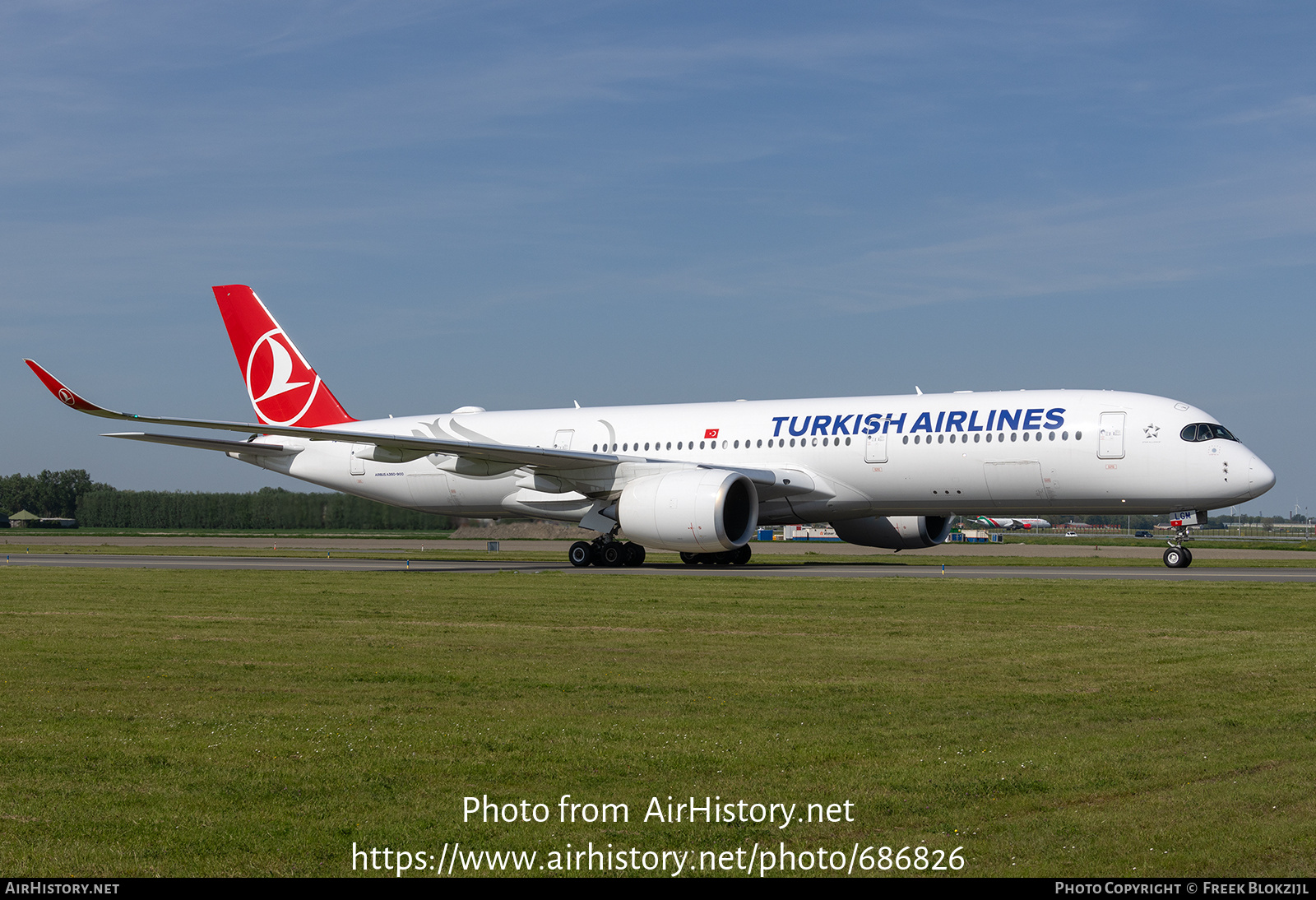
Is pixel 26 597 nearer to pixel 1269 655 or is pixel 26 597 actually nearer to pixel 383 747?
pixel 383 747

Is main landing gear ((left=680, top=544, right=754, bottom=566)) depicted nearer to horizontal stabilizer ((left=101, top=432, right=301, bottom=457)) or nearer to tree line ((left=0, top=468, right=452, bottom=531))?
horizontal stabilizer ((left=101, top=432, right=301, bottom=457))

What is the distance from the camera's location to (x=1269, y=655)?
12.0m

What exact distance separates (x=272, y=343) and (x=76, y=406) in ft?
31.8

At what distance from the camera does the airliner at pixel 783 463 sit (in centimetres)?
2745

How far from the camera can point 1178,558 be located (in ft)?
93.8

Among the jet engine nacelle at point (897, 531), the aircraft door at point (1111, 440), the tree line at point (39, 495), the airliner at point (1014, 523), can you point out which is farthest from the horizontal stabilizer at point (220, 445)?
the airliner at point (1014, 523)

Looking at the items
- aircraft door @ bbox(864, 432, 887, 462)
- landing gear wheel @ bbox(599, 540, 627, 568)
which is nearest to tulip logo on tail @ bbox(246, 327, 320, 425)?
landing gear wheel @ bbox(599, 540, 627, 568)

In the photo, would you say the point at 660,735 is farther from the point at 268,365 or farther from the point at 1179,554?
the point at 268,365

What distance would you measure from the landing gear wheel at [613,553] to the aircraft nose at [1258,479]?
1479cm

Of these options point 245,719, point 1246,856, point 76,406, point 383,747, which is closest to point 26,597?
point 76,406

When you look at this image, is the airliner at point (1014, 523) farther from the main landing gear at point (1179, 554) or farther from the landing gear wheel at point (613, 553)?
the landing gear wheel at point (613, 553)

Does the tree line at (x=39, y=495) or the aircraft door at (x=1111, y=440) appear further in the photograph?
the tree line at (x=39, y=495)

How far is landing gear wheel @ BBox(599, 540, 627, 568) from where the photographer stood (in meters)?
31.3

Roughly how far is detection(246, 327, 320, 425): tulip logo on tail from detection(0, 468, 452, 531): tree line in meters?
21.2
